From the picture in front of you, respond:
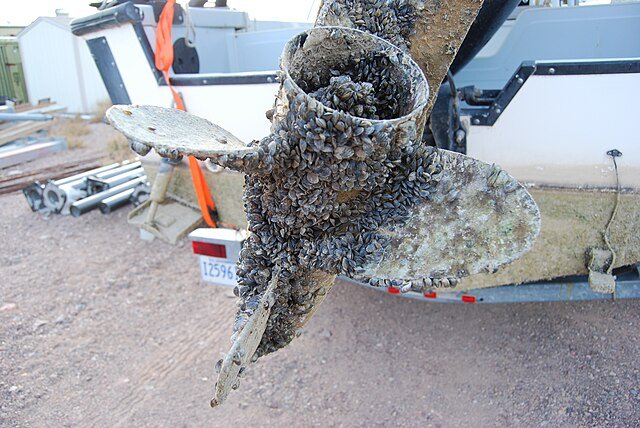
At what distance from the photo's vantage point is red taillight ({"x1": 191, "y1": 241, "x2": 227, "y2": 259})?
3062 millimetres

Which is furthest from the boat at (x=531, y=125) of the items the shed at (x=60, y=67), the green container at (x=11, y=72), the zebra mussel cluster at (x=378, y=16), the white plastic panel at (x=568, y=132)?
the green container at (x=11, y=72)

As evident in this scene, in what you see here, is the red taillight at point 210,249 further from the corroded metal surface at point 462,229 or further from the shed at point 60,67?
the shed at point 60,67

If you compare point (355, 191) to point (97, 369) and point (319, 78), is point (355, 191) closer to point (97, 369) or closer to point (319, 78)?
point (319, 78)

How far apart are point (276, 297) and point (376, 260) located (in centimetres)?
33

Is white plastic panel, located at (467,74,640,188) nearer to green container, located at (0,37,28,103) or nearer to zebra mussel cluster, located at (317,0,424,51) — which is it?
zebra mussel cluster, located at (317,0,424,51)

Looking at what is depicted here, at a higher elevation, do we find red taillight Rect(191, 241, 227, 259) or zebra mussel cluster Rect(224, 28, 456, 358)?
zebra mussel cluster Rect(224, 28, 456, 358)

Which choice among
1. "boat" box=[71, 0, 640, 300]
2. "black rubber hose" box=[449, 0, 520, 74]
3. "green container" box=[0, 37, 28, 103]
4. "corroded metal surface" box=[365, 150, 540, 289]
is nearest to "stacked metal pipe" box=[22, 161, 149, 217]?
"boat" box=[71, 0, 640, 300]

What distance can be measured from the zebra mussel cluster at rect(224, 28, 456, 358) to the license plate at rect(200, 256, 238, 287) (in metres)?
1.48

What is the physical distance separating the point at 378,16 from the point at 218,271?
1895mm

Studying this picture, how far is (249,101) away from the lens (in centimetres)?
283

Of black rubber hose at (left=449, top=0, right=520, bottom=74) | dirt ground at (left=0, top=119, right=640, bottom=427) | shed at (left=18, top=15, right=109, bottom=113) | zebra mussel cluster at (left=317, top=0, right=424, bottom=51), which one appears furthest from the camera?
shed at (left=18, top=15, right=109, bottom=113)

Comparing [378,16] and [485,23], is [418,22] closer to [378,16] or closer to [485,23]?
[378,16]

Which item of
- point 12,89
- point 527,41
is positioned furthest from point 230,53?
point 12,89

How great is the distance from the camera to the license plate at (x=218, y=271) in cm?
309
